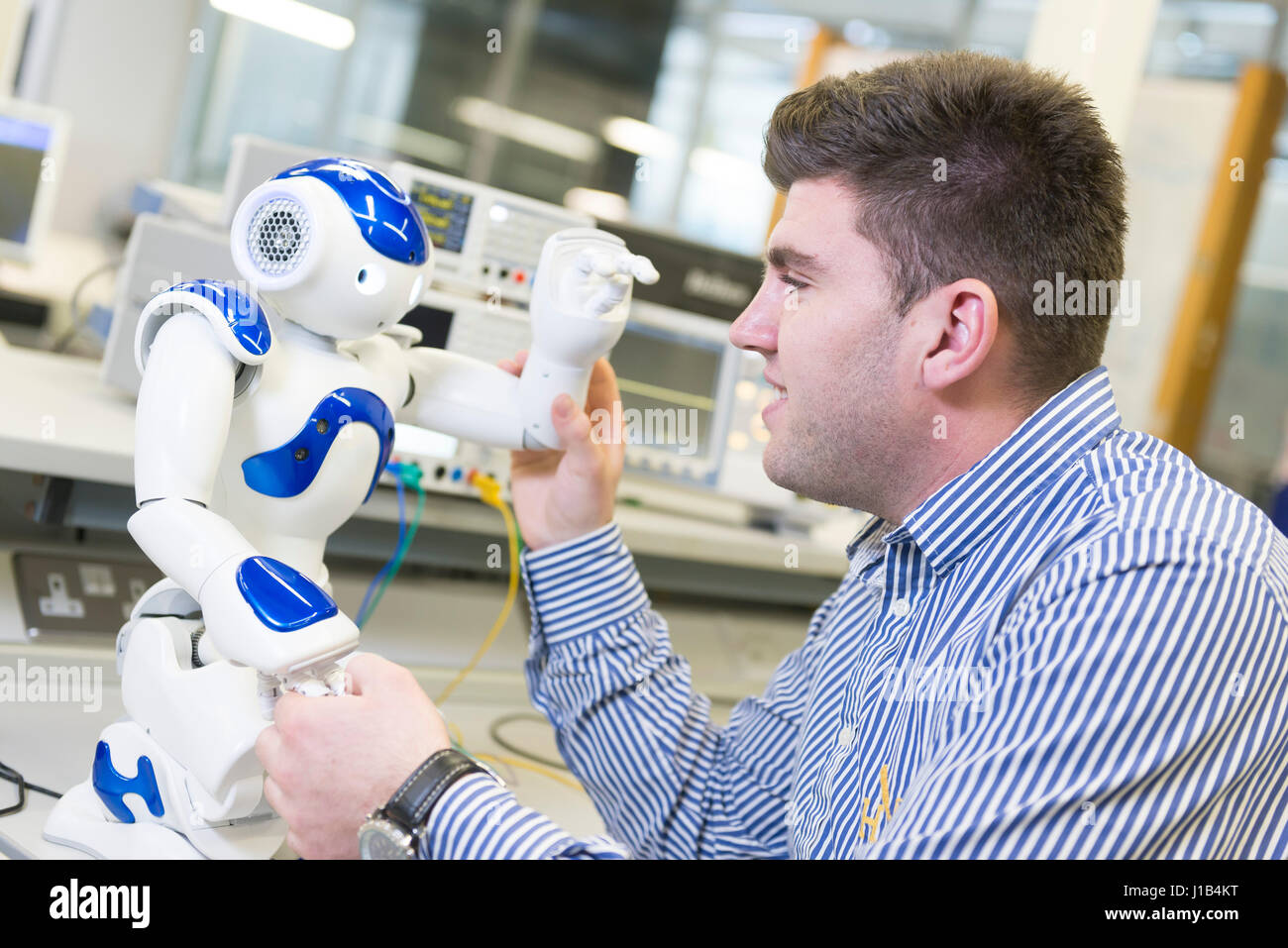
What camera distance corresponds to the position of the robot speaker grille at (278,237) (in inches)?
32.8

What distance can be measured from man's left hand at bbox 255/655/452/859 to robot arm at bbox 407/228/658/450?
355 mm

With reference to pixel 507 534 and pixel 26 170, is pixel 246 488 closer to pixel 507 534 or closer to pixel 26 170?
pixel 507 534

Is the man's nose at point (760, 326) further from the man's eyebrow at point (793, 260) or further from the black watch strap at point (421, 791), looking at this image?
the black watch strap at point (421, 791)

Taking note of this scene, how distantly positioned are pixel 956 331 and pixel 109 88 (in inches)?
218

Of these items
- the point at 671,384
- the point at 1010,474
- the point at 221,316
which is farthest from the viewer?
the point at 671,384

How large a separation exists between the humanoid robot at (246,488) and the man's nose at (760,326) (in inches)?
12.0

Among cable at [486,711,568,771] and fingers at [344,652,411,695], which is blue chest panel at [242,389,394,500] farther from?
cable at [486,711,568,771]

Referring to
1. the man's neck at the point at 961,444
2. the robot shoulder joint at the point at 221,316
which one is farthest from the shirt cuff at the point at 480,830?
the man's neck at the point at 961,444

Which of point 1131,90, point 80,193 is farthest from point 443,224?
point 80,193

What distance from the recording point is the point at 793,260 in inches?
39.9

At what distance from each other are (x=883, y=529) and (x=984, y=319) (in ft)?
0.85

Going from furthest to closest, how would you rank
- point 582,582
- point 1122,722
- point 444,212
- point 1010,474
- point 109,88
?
1. point 109,88
2. point 444,212
3. point 582,582
4. point 1010,474
5. point 1122,722

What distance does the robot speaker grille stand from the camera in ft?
2.73

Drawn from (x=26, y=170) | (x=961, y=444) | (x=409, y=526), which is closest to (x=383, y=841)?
(x=961, y=444)
